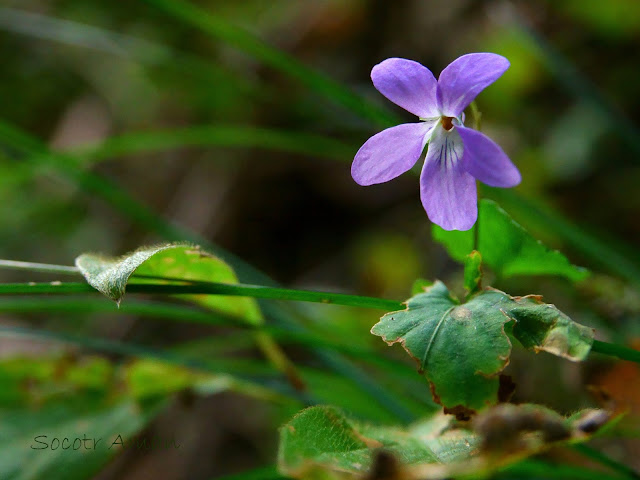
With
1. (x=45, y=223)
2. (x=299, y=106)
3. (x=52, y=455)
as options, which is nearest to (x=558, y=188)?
(x=299, y=106)

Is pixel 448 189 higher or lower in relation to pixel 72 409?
lower

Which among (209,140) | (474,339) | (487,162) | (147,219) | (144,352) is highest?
(209,140)

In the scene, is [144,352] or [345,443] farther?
[144,352]

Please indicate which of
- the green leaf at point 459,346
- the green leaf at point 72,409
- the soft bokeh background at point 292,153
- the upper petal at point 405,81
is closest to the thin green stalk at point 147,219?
the soft bokeh background at point 292,153

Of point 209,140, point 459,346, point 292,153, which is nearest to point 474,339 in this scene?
point 459,346

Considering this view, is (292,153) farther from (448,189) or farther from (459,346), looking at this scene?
(459,346)

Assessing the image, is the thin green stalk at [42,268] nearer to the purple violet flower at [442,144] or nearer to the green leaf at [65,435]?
the purple violet flower at [442,144]
